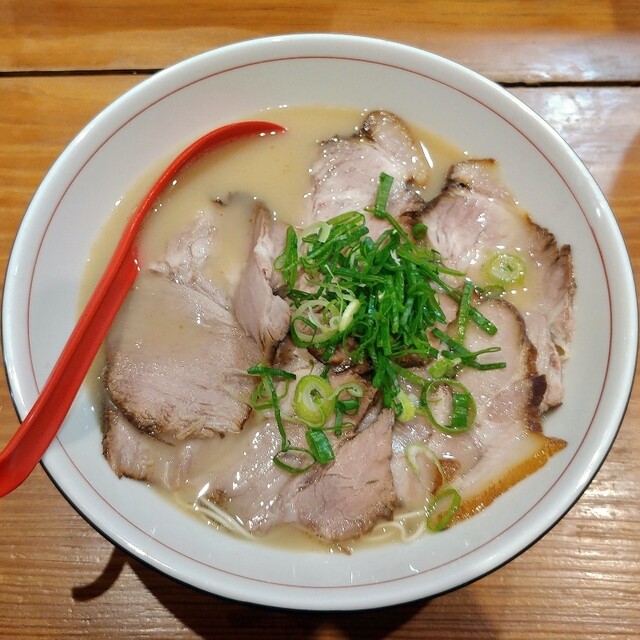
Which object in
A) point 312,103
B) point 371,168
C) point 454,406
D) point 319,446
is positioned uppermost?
point 312,103

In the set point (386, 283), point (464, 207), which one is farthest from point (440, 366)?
point (464, 207)

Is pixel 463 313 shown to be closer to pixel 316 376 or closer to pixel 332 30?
pixel 316 376

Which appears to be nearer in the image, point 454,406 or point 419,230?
point 454,406

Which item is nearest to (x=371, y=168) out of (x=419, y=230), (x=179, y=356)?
(x=419, y=230)

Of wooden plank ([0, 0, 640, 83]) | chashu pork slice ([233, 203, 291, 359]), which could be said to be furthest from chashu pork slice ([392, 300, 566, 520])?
wooden plank ([0, 0, 640, 83])

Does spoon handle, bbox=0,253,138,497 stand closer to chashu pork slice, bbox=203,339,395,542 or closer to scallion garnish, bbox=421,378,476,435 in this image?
chashu pork slice, bbox=203,339,395,542

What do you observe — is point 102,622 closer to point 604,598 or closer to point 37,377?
point 37,377

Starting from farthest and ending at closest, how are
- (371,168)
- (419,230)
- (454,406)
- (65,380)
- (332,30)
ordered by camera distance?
(332,30) → (371,168) → (419,230) → (454,406) → (65,380)
